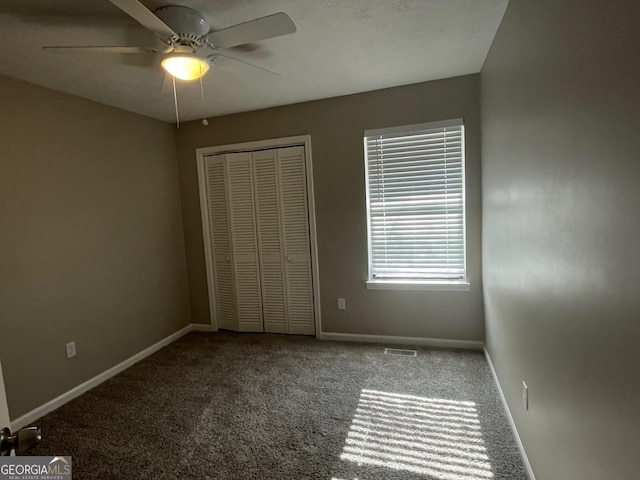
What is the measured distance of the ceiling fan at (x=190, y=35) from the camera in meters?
1.50

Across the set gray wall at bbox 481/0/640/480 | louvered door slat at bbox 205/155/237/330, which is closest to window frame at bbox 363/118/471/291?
gray wall at bbox 481/0/640/480

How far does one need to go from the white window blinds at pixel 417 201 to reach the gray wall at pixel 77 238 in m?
2.28

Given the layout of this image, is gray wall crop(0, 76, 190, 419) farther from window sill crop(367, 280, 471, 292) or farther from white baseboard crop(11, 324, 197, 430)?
window sill crop(367, 280, 471, 292)

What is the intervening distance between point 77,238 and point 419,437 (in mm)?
2952

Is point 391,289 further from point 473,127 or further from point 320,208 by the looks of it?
point 473,127

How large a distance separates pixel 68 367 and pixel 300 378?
1.85 metres

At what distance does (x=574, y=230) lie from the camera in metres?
1.09

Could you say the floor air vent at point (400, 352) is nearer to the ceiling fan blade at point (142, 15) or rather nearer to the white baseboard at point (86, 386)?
the white baseboard at point (86, 386)

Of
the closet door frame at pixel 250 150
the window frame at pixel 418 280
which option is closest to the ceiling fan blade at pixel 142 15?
the closet door frame at pixel 250 150

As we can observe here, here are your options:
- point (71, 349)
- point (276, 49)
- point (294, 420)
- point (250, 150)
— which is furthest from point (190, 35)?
point (71, 349)

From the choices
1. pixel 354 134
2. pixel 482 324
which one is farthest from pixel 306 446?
pixel 354 134

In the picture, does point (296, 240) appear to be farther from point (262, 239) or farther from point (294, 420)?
point (294, 420)

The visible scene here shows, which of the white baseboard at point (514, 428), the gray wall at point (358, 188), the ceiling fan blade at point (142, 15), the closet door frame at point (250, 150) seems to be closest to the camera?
the ceiling fan blade at point (142, 15)

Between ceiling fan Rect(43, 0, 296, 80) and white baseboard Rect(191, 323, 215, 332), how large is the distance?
113 inches
